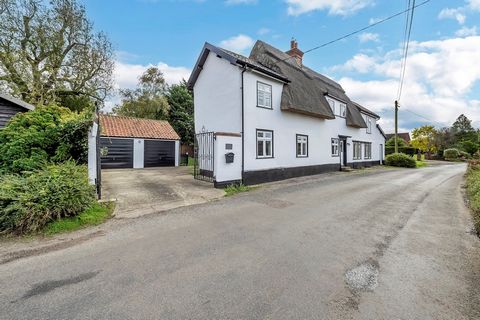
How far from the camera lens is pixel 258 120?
37.1 ft

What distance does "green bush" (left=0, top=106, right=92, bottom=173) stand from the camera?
21.1 feet

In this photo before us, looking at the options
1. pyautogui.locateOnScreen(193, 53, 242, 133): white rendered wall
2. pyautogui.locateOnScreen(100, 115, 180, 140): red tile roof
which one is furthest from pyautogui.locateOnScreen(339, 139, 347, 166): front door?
pyautogui.locateOnScreen(100, 115, 180, 140): red tile roof

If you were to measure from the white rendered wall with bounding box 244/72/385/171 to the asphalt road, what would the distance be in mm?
5952

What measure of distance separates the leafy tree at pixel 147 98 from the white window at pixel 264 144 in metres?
18.3

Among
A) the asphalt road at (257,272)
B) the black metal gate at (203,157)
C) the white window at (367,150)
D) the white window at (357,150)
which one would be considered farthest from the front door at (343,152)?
the asphalt road at (257,272)

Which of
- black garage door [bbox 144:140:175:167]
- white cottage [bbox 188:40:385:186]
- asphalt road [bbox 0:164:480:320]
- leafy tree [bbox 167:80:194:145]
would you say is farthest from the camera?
leafy tree [bbox 167:80:194:145]

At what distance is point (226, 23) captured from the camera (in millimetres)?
11922

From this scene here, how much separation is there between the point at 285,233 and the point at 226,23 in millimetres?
11734

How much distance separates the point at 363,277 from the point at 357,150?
2005 centimetres

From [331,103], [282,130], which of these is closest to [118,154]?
[282,130]

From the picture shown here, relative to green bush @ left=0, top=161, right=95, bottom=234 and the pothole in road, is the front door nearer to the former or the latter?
the pothole in road

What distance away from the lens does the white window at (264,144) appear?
11461 mm

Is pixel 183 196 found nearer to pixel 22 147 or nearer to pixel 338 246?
pixel 22 147

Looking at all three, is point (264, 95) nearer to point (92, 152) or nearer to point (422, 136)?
point (92, 152)
